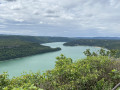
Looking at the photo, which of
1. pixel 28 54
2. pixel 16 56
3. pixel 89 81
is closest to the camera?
pixel 89 81

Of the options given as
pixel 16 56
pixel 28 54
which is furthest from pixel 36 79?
pixel 28 54

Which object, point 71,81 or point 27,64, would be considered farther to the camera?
point 27,64

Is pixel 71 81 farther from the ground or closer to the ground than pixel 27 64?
farther from the ground

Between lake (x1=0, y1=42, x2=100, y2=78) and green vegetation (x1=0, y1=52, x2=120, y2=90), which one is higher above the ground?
green vegetation (x1=0, y1=52, x2=120, y2=90)

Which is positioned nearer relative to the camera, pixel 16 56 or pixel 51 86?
pixel 51 86

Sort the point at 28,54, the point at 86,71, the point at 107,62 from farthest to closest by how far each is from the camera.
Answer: the point at 28,54
the point at 107,62
the point at 86,71

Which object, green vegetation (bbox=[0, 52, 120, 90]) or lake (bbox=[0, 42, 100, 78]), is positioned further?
lake (bbox=[0, 42, 100, 78])

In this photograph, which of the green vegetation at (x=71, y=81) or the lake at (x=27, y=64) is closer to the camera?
the green vegetation at (x=71, y=81)

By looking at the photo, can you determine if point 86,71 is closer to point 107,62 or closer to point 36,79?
point 107,62

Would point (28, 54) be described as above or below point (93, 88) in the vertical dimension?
below

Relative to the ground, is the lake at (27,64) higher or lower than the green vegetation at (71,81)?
lower

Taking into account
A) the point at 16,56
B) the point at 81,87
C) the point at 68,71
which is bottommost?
the point at 16,56
